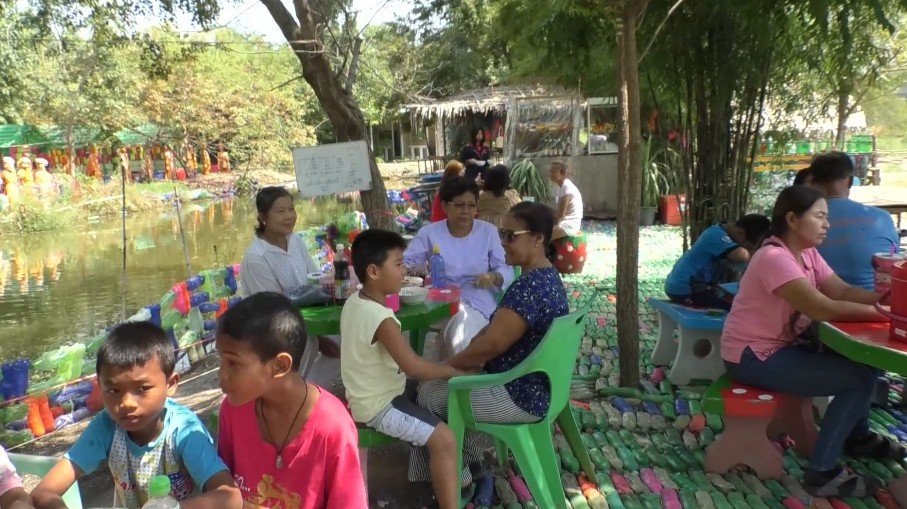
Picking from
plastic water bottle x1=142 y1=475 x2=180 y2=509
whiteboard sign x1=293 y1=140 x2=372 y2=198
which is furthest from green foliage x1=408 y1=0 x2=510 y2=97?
plastic water bottle x1=142 y1=475 x2=180 y2=509

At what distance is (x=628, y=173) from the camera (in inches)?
143

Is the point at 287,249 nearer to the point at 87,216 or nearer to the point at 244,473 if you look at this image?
the point at 244,473

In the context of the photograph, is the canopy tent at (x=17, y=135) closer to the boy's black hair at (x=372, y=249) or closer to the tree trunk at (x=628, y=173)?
the tree trunk at (x=628, y=173)

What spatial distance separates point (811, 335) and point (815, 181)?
1149mm

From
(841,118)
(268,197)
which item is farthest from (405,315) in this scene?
(841,118)

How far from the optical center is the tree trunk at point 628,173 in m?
3.58

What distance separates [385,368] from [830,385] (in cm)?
183

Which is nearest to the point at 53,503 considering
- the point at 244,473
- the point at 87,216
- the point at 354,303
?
the point at 244,473

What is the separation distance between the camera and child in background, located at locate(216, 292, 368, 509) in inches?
65.8

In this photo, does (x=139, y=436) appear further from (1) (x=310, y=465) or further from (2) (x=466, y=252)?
(2) (x=466, y=252)

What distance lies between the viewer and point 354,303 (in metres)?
2.54

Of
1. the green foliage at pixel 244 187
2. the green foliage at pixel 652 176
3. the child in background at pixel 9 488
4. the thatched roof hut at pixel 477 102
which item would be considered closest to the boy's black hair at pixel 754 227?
the child in background at pixel 9 488

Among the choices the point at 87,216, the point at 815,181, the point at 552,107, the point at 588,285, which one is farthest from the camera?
the point at 87,216

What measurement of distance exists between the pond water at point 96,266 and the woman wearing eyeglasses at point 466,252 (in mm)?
3976
